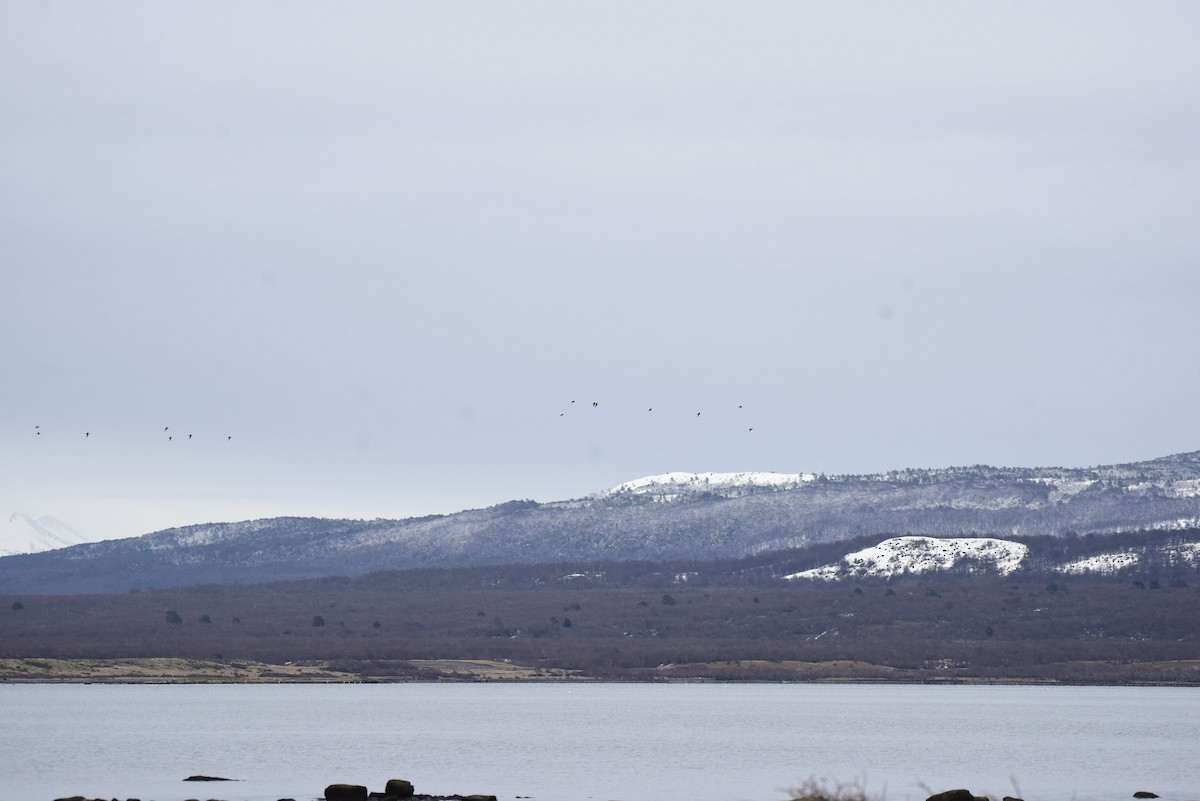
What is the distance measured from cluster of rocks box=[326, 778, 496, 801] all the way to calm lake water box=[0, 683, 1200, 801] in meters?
2.44

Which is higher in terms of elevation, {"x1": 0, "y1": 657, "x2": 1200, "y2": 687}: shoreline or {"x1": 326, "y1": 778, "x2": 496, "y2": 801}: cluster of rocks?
{"x1": 0, "y1": 657, "x2": 1200, "y2": 687}: shoreline

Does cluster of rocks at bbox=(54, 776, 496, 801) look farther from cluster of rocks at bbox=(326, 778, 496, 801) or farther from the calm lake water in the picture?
the calm lake water

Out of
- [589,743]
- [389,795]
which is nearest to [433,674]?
[589,743]

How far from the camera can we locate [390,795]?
6250 cm

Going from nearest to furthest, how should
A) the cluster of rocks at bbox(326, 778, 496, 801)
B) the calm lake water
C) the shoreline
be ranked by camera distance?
the cluster of rocks at bbox(326, 778, 496, 801)
the calm lake water
the shoreline

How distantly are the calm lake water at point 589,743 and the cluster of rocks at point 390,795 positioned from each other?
2.44 m

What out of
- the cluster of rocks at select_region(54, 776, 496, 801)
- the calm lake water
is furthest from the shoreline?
the cluster of rocks at select_region(54, 776, 496, 801)

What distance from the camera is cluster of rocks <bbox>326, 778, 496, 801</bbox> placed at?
61.2 m

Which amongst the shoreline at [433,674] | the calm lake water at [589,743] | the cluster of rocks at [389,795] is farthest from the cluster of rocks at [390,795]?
the shoreline at [433,674]

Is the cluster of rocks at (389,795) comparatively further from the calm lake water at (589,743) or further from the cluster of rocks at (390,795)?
the calm lake water at (589,743)

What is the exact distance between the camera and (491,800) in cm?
6094

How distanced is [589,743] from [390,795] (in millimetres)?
32626

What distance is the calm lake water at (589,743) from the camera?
71125mm

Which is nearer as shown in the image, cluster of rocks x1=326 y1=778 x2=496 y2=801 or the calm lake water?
cluster of rocks x1=326 y1=778 x2=496 y2=801
